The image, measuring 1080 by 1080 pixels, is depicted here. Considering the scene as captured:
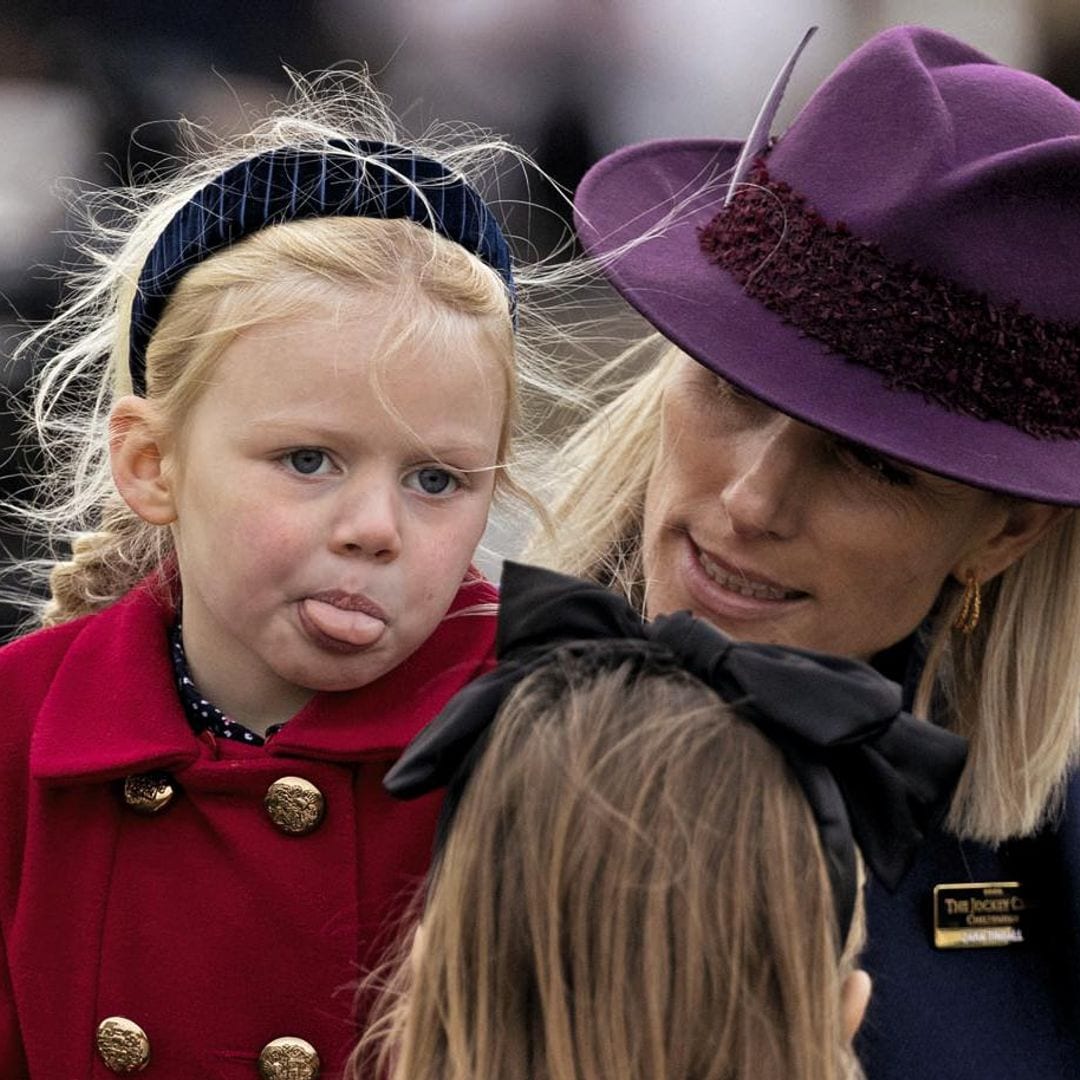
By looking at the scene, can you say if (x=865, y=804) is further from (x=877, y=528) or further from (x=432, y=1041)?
(x=877, y=528)

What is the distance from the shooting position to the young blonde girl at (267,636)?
6.31 feet

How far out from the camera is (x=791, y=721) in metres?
1.68

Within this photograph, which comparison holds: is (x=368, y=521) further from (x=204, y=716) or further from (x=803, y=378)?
(x=803, y=378)

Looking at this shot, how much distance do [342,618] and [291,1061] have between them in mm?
469

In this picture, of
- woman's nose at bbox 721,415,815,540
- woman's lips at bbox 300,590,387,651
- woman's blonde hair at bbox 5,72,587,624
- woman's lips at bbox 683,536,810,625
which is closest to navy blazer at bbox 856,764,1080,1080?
woman's lips at bbox 683,536,810,625

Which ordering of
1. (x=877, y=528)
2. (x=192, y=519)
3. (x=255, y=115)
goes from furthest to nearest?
(x=255, y=115) < (x=877, y=528) < (x=192, y=519)

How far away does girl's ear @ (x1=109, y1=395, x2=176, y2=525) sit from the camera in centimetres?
205

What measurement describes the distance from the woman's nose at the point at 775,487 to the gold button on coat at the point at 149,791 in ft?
2.46

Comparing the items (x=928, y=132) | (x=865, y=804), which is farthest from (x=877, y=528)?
(x=865, y=804)

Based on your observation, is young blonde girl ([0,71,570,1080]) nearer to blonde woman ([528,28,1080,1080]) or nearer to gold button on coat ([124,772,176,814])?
gold button on coat ([124,772,176,814])

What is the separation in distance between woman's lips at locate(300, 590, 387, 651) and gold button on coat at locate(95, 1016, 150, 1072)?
0.46 m

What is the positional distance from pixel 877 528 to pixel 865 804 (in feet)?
2.03

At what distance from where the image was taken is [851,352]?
→ 2188mm

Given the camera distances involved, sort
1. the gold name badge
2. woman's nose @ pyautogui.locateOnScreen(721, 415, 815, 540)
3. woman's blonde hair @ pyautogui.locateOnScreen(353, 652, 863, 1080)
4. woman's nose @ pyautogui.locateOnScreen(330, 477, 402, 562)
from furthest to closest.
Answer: the gold name badge < woman's nose @ pyautogui.locateOnScreen(721, 415, 815, 540) < woman's nose @ pyautogui.locateOnScreen(330, 477, 402, 562) < woman's blonde hair @ pyautogui.locateOnScreen(353, 652, 863, 1080)
